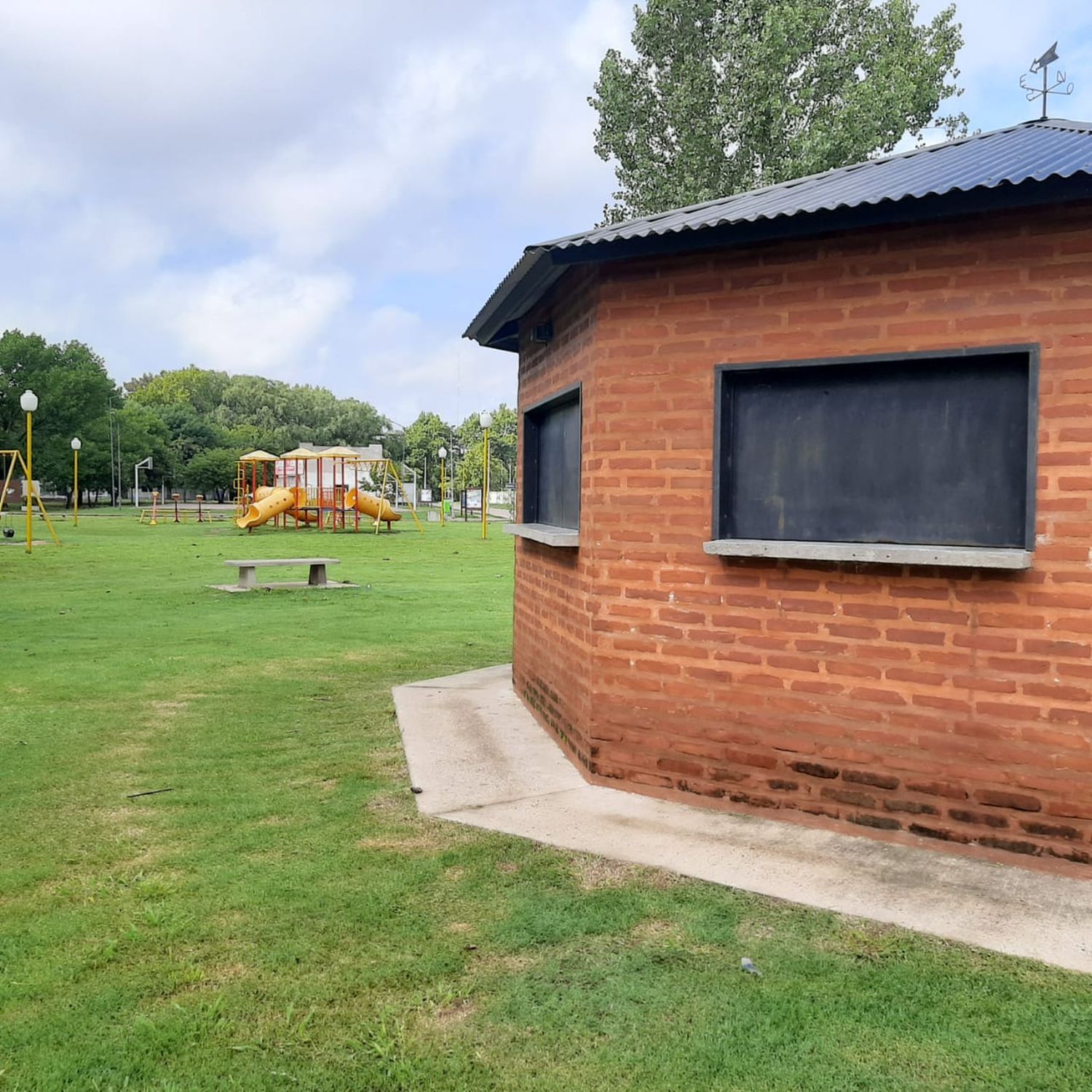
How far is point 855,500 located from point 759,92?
25.2m

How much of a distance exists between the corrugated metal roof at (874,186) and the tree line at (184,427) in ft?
211

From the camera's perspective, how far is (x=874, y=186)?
4.66 metres

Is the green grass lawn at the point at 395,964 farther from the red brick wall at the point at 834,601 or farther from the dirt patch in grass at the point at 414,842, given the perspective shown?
the red brick wall at the point at 834,601

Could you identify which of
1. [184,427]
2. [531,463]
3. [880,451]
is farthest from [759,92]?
[184,427]

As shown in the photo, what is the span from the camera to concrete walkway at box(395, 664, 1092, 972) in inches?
140

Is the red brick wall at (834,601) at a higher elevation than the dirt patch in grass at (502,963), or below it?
higher

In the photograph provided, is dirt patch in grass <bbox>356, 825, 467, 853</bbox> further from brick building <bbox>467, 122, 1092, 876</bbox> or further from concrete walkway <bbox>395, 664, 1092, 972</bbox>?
brick building <bbox>467, 122, 1092, 876</bbox>

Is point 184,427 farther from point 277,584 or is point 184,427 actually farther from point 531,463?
point 531,463

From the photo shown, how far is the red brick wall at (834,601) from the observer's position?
4.12 meters

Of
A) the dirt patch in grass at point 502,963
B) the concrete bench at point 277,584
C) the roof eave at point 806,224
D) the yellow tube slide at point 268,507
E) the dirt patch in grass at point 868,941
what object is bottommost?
the dirt patch in grass at point 502,963

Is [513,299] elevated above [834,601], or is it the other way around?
[513,299]

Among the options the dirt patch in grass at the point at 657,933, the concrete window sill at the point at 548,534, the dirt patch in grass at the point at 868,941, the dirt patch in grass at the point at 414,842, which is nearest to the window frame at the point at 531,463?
the concrete window sill at the point at 548,534

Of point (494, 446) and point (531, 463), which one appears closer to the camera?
point (531, 463)

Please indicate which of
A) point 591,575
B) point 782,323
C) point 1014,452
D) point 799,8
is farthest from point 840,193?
point 799,8
